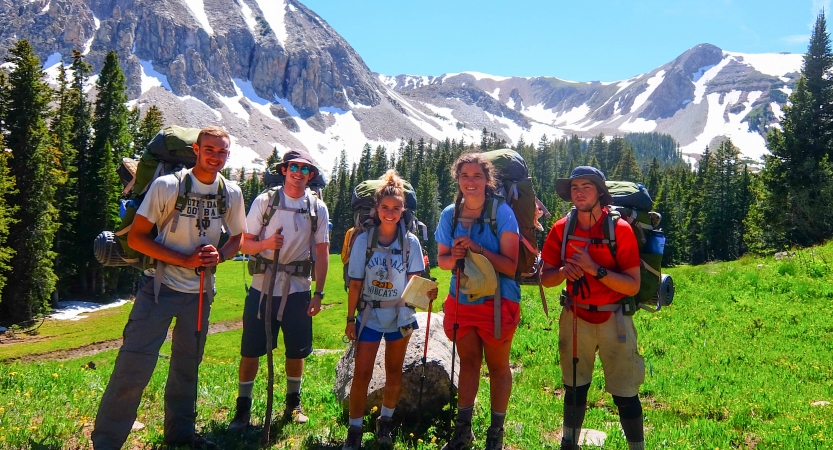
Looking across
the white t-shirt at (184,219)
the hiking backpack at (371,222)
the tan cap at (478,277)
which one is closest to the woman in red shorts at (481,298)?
the tan cap at (478,277)

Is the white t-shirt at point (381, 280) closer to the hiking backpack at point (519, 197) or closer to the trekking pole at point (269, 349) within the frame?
the hiking backpack at point (519, 197)

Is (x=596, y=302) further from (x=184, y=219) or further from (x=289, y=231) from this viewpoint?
(x=184, y=219)

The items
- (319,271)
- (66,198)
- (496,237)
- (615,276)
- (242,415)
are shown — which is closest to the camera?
(615,276)

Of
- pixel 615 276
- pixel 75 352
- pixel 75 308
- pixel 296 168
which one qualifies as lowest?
pixel 75 308

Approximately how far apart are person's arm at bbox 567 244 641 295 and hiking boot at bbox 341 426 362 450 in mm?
2864

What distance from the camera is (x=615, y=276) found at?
4348 millimetres

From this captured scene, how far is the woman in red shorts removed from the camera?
4.84 m

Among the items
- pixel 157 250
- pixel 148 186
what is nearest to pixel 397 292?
pixel 157 250

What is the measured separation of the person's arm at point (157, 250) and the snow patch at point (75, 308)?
128ft

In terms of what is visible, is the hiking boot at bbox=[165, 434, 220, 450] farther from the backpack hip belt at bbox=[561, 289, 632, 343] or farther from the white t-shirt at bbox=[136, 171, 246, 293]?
the backpack hip belt at bbox=[561, 289, 632, 343]

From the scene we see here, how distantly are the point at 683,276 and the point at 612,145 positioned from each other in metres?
121

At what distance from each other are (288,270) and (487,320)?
8.06 ft

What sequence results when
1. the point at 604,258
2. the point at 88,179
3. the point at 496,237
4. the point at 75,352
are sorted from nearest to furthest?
the point at 604,258, the point at 496,237, the point at 75,352, the point at 88,179

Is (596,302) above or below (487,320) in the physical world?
above
